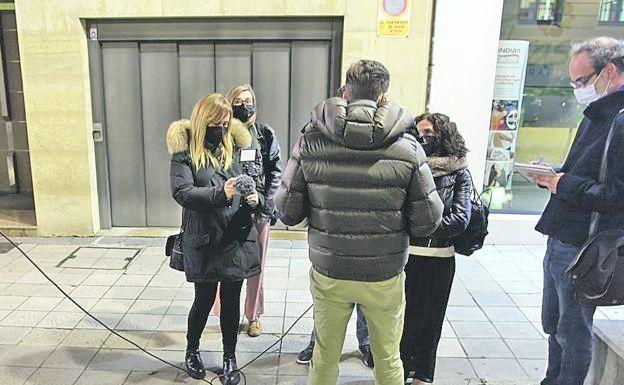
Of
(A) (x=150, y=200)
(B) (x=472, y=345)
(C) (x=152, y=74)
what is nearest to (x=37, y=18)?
(C) (x=152, y=74)

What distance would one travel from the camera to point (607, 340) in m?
2.43

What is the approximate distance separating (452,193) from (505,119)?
11.3 feet

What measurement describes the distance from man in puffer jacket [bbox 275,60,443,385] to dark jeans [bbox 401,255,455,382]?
37 centimetres

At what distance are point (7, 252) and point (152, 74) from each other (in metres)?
2.42

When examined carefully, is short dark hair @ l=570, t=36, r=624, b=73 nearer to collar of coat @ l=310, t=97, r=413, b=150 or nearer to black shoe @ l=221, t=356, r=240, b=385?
collar of coat @ l=310, t=97, r=413, b=150

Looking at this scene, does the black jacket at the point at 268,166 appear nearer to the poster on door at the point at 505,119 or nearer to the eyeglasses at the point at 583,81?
the eyeglasses at the point at 583,81

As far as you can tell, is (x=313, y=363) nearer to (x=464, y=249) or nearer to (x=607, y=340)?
(x=464, y=249)

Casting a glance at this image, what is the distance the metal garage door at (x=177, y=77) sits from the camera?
17.4ft

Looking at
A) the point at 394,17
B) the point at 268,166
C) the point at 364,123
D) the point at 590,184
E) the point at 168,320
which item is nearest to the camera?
the point at 364,123

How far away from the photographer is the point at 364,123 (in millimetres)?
2002

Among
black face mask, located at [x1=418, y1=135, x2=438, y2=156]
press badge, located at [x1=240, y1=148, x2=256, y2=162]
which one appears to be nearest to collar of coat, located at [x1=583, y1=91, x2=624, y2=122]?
black face mask, located at [x1=418, y1=135, x2=438, y2=156]

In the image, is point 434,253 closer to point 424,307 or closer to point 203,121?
point 424,307

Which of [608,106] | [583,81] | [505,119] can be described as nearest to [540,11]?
[505,119]

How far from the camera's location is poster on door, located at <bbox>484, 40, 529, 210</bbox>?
5.39 metres
